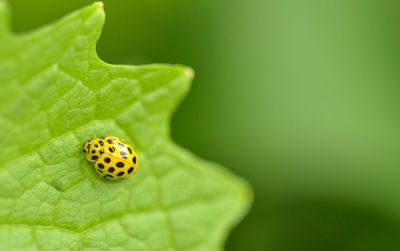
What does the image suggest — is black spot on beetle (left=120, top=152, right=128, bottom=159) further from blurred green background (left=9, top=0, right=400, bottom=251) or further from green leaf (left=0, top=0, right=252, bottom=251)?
blurred green background (left=9, top=0, right=400, bottom=251)

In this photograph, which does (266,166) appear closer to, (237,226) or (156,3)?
(237,226)

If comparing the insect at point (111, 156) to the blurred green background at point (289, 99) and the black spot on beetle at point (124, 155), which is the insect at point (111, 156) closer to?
the black spot on beetle at point (124, 155)

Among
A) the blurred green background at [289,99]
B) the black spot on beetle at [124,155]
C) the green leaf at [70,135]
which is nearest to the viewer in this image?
the green leaf at [70,135]

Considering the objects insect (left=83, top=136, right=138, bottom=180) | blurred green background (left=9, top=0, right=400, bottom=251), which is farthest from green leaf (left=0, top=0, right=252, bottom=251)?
blurred green background (left=9, top=0, right=400, bottom=251)

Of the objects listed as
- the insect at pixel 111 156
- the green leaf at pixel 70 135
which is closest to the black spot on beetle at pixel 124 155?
the insect at pixel 111 156

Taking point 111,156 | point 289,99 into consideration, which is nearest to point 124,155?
point 111,156
